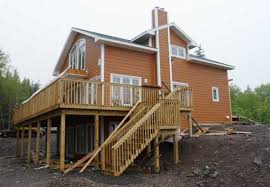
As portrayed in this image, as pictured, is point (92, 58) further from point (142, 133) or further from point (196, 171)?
point (196, 171)

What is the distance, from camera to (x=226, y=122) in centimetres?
2169

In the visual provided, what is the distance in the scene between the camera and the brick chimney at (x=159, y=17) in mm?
19578

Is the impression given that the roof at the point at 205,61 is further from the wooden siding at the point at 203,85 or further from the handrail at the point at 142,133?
the handrail at the point at 142,133

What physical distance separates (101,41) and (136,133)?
5.67 metres

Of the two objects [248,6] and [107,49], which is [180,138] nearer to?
[107,49]

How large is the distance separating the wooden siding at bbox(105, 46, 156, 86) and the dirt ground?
4.93 m

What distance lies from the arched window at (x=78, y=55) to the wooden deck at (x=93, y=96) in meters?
3.95

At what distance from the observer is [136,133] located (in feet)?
42.0

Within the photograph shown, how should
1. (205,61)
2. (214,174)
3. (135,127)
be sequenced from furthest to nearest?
(205,61) < (135,127) < (214,174)

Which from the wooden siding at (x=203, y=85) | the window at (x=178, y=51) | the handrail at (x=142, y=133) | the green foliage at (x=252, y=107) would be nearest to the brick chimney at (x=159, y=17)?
the wooden siding at (x=203, y=85)

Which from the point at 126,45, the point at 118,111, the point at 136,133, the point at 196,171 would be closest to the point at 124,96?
the point at 118,111

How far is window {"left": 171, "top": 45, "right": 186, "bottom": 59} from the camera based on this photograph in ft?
65.5

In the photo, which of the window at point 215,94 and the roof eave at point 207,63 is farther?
the window at point 215,94

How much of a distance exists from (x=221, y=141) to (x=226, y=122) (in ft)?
26.1
